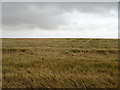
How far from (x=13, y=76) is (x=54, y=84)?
1557 millimetres

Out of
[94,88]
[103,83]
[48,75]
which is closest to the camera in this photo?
[94,88]

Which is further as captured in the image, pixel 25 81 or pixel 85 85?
pixel 25 81

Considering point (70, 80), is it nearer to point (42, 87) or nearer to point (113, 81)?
point (42, 87)

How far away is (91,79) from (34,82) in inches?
71.9

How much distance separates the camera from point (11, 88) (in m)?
3.62

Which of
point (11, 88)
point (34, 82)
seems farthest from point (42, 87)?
point (11, 88)

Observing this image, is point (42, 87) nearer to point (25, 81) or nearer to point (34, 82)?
point (34, 82)

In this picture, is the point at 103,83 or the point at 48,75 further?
the point at 48,75

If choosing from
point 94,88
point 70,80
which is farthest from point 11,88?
point 94,88

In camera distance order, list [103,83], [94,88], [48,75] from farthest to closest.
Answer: [48,75] < [103,83] < [94,88]

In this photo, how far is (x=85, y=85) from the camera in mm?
3684

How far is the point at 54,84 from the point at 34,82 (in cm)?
63

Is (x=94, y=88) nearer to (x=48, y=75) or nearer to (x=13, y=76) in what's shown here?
(x=48, y=75)

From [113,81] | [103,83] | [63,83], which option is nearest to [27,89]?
[63,83]
